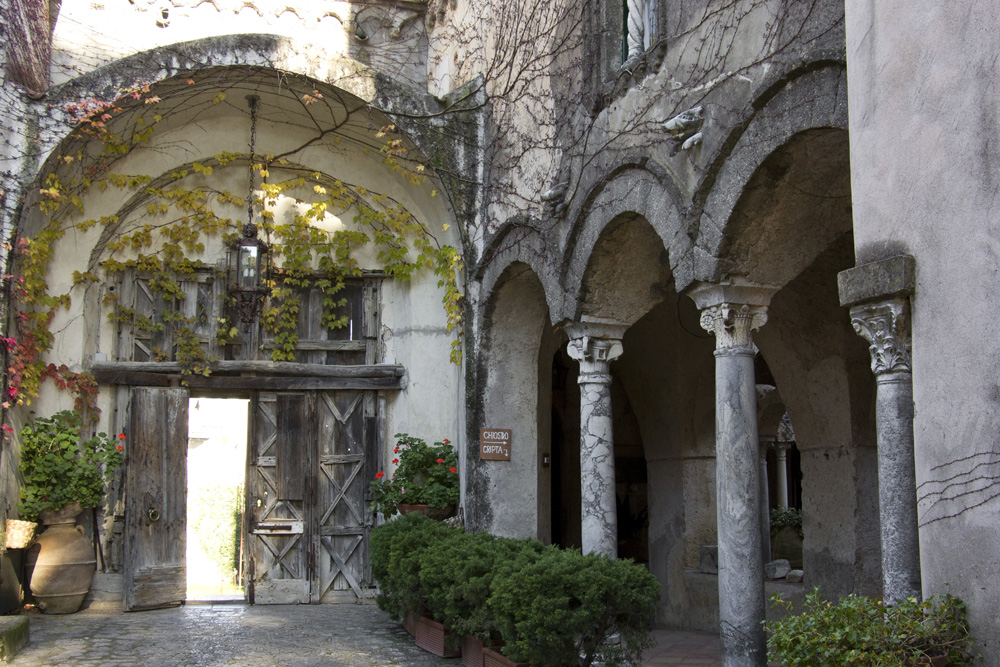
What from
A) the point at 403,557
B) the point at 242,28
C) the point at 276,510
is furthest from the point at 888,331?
the point at 242,28

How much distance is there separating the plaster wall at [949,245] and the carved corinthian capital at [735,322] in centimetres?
174

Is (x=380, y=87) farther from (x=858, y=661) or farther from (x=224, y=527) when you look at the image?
(x=224, y=527)

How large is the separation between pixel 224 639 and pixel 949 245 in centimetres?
605

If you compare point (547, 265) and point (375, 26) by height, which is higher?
point (375, 26)

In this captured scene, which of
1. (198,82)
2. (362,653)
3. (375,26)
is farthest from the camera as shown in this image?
(375,26)

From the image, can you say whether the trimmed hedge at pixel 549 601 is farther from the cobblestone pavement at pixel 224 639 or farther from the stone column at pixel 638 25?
the stone column at pixel 638 25

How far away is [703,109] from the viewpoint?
554 centimetres

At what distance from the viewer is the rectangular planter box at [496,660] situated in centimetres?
539

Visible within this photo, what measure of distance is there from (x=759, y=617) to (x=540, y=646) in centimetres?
123

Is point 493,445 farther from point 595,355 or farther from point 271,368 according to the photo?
point 271,368

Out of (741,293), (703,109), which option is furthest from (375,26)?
(741,293)

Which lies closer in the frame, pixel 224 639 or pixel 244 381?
pixel 224 639

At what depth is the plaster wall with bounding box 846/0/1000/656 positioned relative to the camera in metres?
3.15

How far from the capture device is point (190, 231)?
9.48 m
